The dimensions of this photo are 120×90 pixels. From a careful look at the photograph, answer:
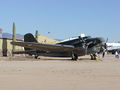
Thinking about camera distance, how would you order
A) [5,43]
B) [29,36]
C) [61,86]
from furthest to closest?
[5,43]
[29,36]
[61,86]

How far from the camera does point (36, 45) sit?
43.8 meters

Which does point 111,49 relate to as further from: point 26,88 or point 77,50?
point 26,88

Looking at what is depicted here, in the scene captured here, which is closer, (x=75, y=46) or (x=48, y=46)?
(x=75, y=46)

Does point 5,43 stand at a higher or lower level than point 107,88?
higher

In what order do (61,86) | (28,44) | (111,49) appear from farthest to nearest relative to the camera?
(111,49)
(28,44)
(61,86)

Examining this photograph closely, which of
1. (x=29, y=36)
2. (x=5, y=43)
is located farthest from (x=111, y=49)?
(x=29, y=36)

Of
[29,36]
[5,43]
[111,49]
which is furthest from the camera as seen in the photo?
[111,49]

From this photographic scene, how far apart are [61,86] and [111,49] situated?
Answer: 289 feet

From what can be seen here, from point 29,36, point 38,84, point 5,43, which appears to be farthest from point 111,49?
point 38,84

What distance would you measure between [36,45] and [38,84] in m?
30.2

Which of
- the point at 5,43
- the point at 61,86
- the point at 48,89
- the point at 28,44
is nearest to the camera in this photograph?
the point at 48,89

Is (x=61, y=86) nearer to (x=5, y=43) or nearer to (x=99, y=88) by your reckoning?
(x=99, y=88)

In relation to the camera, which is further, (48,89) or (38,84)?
(38,84)

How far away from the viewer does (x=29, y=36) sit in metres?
48.2
